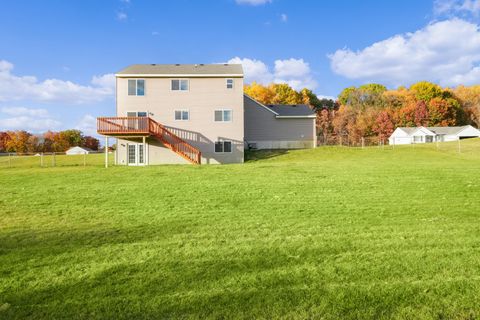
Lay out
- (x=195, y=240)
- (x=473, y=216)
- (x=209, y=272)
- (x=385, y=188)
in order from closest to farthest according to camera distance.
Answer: (x=209, y=272), (x=195, y=240), (x=473, y=216), (x=385, y=188)

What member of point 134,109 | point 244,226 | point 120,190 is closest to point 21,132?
point 134,109

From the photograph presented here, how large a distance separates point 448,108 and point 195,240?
2980 inches

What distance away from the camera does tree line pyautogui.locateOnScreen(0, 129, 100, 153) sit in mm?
88250

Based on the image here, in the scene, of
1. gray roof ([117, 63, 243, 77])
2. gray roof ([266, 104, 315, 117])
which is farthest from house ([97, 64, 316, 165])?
gray roof ([266, 104, 315, 117])

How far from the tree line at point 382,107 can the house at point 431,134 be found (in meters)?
3.14

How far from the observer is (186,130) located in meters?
28.0

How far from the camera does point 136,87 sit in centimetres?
2773

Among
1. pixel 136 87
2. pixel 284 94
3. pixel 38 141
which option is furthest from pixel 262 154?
pixel 38 141

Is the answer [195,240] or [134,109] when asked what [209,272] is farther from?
[134,109]

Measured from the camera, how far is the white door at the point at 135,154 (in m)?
27.5

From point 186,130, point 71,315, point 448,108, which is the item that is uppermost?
point 448,108

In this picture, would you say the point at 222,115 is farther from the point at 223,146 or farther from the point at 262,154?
the point at 262,154

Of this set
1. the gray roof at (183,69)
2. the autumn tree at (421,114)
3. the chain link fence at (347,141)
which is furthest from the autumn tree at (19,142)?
the autumn tree at (421,114)

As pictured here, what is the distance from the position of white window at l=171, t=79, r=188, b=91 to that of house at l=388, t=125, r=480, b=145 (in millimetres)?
40602
